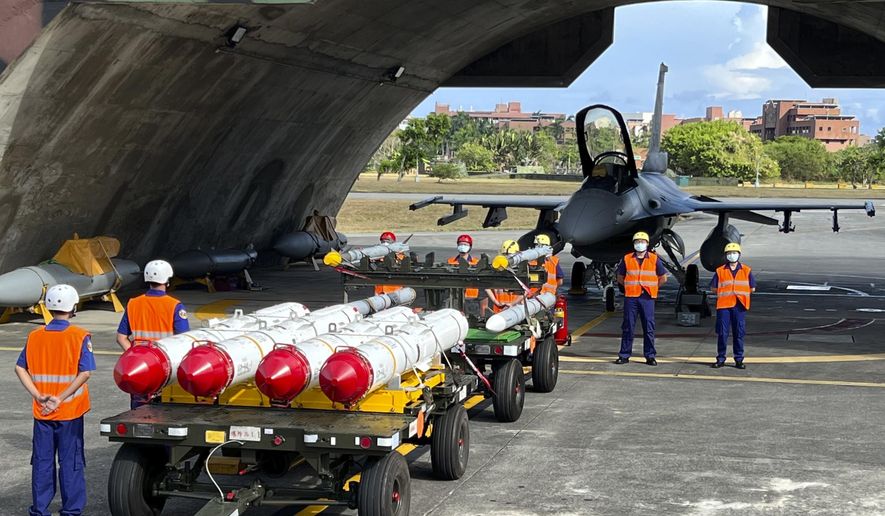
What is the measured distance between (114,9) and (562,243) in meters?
9.98

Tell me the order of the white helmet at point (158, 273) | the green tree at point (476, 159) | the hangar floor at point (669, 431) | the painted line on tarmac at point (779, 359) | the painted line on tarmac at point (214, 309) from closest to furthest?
the hangar floor at point (669, 431) → the white helmet at point (158, 273) → the painted line on tarmac at point (779, 359) → the painted line on tarmac at point (214, 309) → the green tree at point (476, 159)

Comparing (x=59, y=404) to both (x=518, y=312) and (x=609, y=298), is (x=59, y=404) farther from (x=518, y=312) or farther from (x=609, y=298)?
(x=609, y=298)

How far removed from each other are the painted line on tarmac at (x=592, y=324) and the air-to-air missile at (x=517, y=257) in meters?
5.00

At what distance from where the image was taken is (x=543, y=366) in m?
14.7

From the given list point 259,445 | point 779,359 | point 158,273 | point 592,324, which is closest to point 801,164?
point 592,324

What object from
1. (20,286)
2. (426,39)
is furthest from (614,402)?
(426,39)

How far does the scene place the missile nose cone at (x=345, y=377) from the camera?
27.3 feet

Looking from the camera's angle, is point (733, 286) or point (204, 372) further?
point (733, 286)

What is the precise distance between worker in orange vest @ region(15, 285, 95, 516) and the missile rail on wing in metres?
0.33

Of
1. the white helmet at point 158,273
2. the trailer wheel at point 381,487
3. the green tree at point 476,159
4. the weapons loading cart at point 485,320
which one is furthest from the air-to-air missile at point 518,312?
the green tree at point 476,159

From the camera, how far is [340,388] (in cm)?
833

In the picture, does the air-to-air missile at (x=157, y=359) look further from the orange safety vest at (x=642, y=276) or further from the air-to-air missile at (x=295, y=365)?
the orange safety vest at (x=642, y=276)

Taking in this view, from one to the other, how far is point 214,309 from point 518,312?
39.9 ft

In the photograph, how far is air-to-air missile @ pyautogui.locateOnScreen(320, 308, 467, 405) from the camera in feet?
27.4
